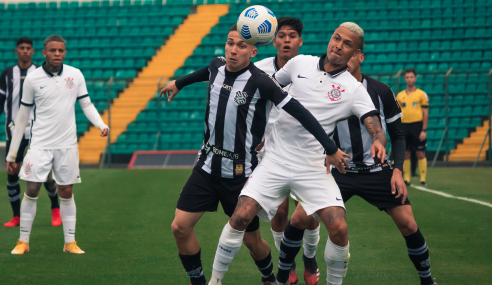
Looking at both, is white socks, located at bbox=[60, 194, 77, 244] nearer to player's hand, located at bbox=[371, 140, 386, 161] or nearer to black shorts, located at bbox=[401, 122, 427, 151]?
player's hand, located at bbox=[371, 140, 386, 161]

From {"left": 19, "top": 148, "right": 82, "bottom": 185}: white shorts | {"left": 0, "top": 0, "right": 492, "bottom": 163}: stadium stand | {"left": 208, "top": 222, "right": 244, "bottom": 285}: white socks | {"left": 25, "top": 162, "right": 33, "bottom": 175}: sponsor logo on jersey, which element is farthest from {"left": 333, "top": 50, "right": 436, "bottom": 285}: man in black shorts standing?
{"left": 0, "top": 0, "right": 492, "bottom": 163}: stadium stand

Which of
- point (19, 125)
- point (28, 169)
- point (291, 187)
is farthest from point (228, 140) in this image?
point (19, 125)

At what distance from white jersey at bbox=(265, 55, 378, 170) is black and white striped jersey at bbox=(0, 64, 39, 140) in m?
4.18

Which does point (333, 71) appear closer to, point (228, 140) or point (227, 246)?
point (228, 140)

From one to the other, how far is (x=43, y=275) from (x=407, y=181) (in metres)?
7.96

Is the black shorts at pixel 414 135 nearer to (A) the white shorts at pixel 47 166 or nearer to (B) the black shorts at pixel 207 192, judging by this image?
(A) the white shorts at pixel 47 166

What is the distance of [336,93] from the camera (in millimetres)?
3887

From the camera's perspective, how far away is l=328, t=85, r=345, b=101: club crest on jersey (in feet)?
12.7

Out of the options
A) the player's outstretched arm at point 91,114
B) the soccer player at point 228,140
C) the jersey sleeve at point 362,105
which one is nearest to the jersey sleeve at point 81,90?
the player's outstretched arm at point 91,114

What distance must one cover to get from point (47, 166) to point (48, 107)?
0.61 metres

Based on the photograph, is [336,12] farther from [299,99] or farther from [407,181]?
[299,99]

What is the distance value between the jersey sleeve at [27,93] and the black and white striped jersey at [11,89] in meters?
1.47

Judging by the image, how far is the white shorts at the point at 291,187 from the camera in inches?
148

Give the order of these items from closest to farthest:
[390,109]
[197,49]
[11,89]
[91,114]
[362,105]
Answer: [362,105]
[390,109]
[91,114]
[11,89]
[197,49]
